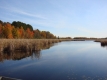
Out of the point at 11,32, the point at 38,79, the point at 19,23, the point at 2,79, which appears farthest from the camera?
the point at 19,23

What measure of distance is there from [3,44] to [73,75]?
12.0 meters

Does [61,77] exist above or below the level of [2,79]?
below

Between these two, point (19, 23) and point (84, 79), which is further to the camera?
point (19, 23)

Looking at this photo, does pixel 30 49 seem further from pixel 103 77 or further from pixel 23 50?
pixel 103 77

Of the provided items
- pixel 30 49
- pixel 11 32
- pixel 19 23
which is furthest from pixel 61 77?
pixel 19 23

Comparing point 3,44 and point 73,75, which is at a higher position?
point 3,44

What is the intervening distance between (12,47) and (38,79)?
1145cm

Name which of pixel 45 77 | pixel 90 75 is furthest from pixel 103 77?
pixel 45 77

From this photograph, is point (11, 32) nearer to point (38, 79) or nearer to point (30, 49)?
point (30, 49)

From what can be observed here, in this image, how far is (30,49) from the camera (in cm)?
1806

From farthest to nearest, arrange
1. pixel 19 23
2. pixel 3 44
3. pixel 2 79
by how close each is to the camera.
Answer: pixel 19 23 → pixel 3 44 → pixel 2 79

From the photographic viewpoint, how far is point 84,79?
266 inches

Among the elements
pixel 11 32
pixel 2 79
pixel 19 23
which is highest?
pixel 19 23

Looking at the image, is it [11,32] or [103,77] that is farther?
[11,32]
